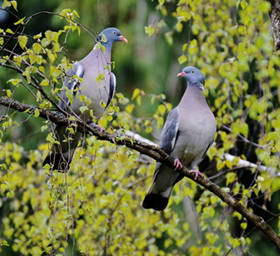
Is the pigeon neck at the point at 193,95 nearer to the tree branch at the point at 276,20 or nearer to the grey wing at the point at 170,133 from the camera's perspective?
the grey wing at the point at 170,133

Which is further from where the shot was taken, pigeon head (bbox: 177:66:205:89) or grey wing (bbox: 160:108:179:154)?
pigeon head (bbox: 177:66:205:89)

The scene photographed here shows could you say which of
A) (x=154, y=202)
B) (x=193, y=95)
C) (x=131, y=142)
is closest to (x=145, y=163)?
(x=154, y=202)

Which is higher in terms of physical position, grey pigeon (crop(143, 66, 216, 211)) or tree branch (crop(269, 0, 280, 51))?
A: tree branch (crop(269, 0, 280, 51))

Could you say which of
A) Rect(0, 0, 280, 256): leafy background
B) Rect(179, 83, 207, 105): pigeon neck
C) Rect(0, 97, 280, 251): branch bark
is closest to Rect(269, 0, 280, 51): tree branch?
Rect(0, 0, 280, 256): leafy background

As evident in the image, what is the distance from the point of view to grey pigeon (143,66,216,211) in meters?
4.15

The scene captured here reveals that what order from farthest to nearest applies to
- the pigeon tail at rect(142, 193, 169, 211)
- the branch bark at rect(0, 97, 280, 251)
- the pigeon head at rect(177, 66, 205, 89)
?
1. the pigeon head at rect(177, 66, 205, 89)
2. the pigeon tail at rect(142, 193, 169, 211)
3. the branch bark at rect(0, 97, 280, 251)

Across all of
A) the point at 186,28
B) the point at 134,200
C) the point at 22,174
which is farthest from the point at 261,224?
the point at 186,28

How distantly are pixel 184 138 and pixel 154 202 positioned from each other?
50 centimetres

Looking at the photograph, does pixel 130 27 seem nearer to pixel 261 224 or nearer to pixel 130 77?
pixel 130 77

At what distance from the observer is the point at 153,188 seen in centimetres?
427

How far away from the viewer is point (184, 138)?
13.8 ft

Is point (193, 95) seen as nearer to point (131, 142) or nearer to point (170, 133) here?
point (170, 133)

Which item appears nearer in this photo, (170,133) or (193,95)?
(170,133)

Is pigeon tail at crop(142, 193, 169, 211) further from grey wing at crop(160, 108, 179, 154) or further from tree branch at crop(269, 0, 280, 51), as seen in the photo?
tree branch at crop(269, 0, 280, 51)
